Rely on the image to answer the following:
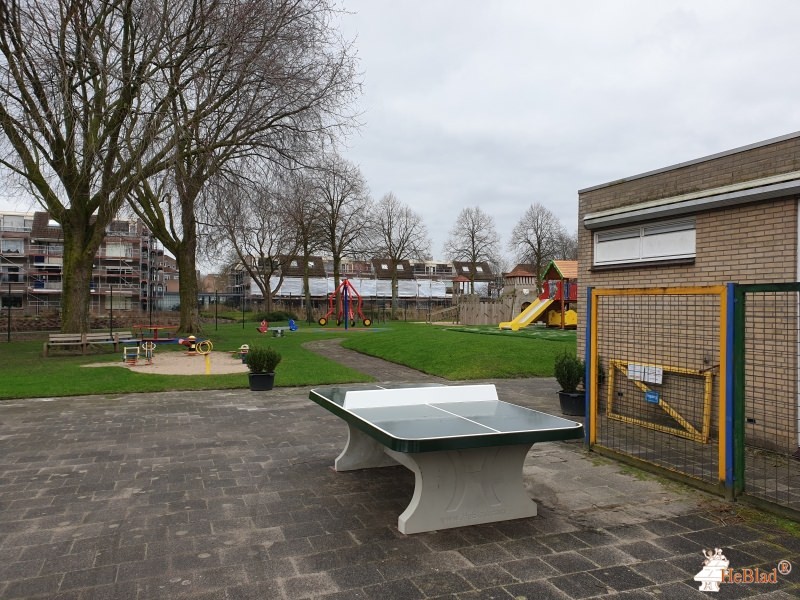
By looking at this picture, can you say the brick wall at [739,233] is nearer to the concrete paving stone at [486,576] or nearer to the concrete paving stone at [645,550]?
the concrete paving stone at [645,550]

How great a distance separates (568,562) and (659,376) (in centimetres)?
516

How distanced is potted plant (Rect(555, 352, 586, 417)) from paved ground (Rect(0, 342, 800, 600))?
197cm

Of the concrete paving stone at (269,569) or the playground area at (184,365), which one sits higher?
the concrete paving stone at (269,569)

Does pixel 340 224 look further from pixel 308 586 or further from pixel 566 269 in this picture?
pixel 308 586

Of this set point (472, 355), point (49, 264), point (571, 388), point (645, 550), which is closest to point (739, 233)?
point (571, 388)

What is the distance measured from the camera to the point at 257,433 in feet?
25.6

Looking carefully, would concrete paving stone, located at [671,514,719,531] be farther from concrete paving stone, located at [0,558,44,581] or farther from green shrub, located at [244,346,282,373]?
green shrub, located at [244,346,282,373]

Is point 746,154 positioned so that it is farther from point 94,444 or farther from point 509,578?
point 94,444

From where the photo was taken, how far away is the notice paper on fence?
8219 millimetres

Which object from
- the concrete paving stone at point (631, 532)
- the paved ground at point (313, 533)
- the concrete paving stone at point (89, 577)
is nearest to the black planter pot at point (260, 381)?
the paved ground at point (313, 533)

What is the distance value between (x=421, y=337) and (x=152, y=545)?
18.5 metres

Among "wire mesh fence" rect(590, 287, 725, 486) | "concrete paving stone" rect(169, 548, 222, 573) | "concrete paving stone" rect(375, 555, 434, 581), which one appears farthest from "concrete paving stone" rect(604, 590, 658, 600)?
"wire mesh fence" rect(590, 287, 725, 486)

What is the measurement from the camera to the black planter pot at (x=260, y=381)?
11664 mm

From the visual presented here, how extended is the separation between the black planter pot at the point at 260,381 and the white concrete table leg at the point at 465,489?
→ 7421mm
